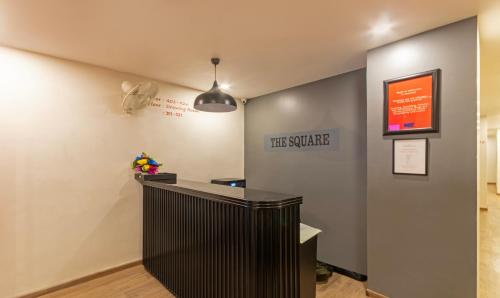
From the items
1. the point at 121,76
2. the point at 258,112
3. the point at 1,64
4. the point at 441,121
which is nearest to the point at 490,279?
the point at 441,121

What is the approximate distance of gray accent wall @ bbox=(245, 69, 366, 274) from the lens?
3131mm

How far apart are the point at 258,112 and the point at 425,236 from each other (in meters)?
3.18

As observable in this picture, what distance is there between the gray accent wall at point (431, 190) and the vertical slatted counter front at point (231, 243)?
129cm

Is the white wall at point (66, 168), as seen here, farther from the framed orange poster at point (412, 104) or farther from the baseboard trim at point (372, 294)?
the baseboard trim at point (372, 294)

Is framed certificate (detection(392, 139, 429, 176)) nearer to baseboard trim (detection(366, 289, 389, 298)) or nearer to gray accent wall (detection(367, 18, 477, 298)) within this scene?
gray accent wall (detection(367, 18, 477, 298))

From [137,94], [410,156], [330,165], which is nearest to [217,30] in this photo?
[137,94]

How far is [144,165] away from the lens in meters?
3.19

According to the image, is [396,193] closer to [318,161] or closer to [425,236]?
[425,236]

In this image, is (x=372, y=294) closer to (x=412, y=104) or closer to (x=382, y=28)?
(x=412, y=104)

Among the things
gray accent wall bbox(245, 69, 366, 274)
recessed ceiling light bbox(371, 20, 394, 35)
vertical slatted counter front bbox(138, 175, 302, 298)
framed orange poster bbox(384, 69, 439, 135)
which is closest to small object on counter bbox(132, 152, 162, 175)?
vertical slatted counter front bbox(138, 175, 302, 298)

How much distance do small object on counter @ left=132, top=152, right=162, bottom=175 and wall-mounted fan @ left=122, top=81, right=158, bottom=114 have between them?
67 centimetres

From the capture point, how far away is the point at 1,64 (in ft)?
8.16

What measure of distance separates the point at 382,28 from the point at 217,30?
153 cm

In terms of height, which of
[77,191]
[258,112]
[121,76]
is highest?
[121,76]
